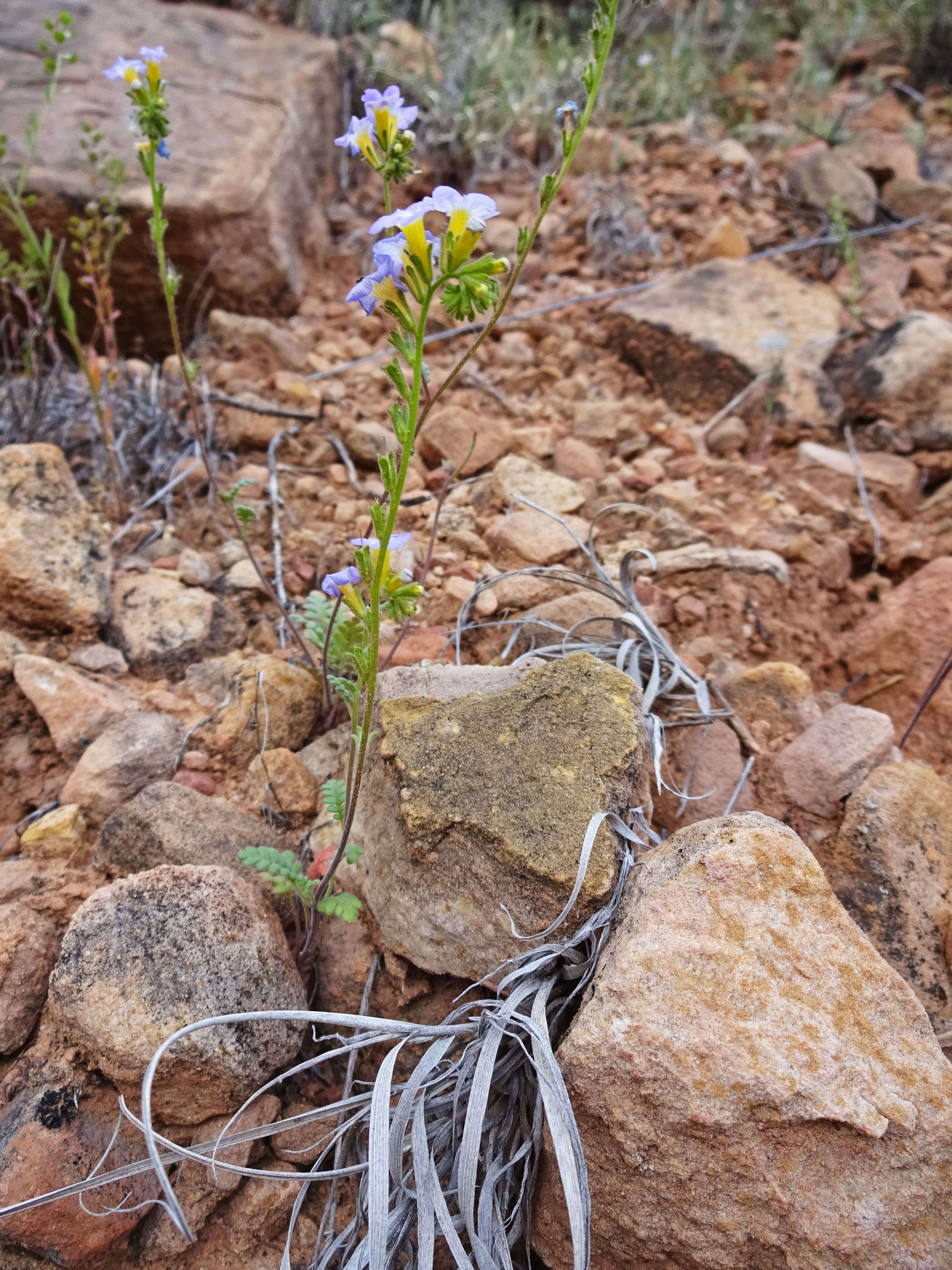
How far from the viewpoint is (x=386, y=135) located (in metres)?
1.50

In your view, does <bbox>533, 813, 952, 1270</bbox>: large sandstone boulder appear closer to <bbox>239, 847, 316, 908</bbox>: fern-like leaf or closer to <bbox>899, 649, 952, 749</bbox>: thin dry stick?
<bbox>239, 847, 316, 908</bbox>: fern-like leaf

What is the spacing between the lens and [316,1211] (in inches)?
56.4

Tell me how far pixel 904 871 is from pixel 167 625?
1.81m

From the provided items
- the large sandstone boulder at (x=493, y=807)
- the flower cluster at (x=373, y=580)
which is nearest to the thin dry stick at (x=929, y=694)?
the large sandstone boulder at (x=493, y=807)

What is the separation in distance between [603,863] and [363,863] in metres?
0.51

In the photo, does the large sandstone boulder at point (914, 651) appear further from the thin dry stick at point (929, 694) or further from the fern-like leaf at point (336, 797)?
the fern-like leaf at point (336, 797)

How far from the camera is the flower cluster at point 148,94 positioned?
182 cm

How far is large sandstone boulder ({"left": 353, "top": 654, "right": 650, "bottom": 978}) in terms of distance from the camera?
4.63 feet

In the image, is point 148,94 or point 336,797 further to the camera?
point 148,94

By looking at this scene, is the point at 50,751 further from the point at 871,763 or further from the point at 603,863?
the point at 871,763

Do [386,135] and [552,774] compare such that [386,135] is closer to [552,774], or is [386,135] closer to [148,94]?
[148,94]

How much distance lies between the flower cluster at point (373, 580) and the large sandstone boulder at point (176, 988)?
0.59 metres

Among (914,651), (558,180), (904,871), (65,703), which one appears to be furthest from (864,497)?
(65,703)

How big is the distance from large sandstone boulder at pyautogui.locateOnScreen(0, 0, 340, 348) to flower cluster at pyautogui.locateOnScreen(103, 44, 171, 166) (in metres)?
1.43
